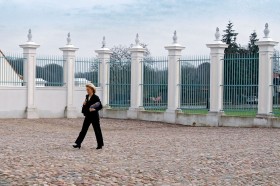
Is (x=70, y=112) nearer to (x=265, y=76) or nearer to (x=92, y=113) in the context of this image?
(x=265, y=76)

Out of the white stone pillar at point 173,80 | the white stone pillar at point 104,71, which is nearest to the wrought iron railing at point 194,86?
the white stone pillar at point 173,80

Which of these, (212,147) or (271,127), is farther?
(271,127)

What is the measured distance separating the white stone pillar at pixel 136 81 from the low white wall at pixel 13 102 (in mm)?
4434

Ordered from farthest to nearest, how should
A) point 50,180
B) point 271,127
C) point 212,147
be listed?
1. point 271,127
2. point 212,147
3. point 50,180

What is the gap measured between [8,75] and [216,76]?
8616mm

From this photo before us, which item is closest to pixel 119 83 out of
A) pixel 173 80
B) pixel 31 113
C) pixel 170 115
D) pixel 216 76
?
pixel 173 80

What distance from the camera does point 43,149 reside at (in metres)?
13.0

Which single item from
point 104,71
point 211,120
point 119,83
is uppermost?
point 104,71

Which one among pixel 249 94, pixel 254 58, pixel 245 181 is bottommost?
pixel 245 181

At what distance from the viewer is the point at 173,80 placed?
22875 mm

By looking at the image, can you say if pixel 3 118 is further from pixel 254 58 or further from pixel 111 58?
pixel 254 58

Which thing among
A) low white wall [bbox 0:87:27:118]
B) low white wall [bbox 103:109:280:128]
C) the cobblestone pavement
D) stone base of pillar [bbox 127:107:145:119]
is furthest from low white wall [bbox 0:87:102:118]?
the cobblestone pavement

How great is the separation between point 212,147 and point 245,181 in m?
4.54

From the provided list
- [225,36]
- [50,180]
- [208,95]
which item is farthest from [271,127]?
[225,36]
